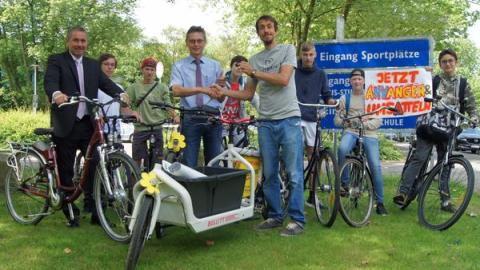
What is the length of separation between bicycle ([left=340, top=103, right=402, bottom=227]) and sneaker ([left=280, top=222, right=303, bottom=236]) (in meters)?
0.54

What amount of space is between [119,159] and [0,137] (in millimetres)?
15907

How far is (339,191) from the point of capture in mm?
5078

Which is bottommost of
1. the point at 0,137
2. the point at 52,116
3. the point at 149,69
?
the point at 0,137

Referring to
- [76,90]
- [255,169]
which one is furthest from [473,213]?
[76,90]

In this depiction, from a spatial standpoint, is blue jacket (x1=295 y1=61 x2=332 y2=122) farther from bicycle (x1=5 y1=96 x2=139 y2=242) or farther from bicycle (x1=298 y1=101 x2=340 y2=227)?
bicycle (x1=5 y1=96 x2=139 y2=242)

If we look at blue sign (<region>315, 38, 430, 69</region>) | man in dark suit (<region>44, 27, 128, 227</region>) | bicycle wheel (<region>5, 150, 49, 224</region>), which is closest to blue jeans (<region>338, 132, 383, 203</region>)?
blue sign (<region>315, 38, 430, 69</region>)

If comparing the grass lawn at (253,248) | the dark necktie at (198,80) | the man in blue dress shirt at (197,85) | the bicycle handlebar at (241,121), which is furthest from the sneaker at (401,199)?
the dark necktie at (198,80)

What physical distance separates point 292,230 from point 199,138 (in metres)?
1.35

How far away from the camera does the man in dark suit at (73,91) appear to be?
5.07 m

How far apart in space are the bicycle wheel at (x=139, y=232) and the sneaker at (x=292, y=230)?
1.63 metres

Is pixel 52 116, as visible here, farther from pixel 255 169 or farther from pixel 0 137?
pixel 0 137

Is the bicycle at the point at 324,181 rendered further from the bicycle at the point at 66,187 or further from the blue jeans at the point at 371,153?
the bicycle at the point at 66,187

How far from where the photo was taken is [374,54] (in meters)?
7.81

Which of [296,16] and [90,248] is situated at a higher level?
[296,16]
